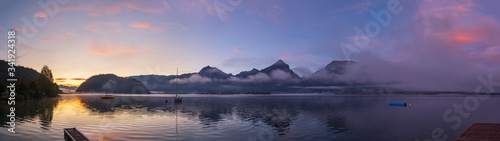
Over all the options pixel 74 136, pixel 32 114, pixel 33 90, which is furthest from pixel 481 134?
pixel 33 90

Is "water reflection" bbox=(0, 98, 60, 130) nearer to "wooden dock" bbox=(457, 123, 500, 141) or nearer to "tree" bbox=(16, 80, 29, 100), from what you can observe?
"wooden dock" bbox=(457, 123, 500, 141)

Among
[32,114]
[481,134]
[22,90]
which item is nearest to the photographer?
[481,134]

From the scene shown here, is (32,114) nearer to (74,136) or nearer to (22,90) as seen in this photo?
(74,136)

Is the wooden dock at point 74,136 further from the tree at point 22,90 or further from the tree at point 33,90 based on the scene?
the tree at point 33,90

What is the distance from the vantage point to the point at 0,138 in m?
35.5

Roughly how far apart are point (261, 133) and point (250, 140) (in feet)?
19.1

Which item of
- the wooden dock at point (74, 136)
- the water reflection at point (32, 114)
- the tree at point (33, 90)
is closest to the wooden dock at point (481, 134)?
the wooden dock at point (74, 136)

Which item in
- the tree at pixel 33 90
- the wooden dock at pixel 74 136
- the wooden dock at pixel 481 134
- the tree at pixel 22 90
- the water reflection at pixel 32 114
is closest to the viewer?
the wooden dock at pixel 481 134

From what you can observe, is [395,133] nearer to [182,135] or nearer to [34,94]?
[182,135]

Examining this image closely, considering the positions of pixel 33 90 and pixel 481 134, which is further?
pixel 33 90

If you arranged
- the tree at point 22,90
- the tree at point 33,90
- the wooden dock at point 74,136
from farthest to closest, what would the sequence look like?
the tree at point 33,90 < the tree at point 22,90 < the wooden dock at point 74,136

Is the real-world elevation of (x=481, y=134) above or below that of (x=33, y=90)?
below

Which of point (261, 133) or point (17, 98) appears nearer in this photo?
point (261, 133)

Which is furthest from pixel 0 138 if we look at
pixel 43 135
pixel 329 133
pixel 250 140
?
pixel 329 133
